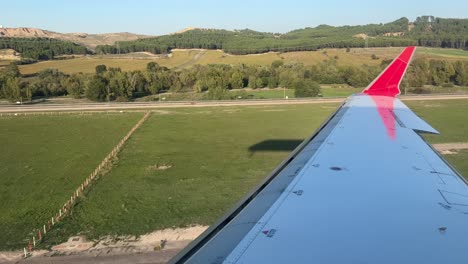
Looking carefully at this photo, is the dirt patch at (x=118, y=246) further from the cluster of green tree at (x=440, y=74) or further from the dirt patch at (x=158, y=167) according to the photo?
the cluster of green tree at (x=440, y=74)

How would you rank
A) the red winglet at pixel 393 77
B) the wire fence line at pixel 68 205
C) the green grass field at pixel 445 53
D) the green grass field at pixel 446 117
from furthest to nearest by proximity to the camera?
the green grass field at pixel 445 53
the green grass field at pixel 446 117
the wire fence line at pixel 68 205
the red winglet at pixel 393 77

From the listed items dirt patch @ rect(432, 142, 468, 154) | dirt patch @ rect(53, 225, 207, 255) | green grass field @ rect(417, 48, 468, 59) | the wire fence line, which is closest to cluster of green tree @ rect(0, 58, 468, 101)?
green grass field @ rect(417, 48, 468, 59)

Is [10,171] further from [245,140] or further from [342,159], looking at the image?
[342,159]

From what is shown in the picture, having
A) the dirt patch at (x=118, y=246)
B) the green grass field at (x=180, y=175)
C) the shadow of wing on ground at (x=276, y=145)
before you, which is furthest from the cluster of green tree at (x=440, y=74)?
the dirt patch at (x=118, y=246)

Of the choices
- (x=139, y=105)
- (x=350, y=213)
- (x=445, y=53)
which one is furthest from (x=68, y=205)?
(x=445, y=53)

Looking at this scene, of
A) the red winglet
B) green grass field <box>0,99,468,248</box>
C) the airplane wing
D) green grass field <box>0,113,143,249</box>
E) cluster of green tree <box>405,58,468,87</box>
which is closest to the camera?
the airplane wing

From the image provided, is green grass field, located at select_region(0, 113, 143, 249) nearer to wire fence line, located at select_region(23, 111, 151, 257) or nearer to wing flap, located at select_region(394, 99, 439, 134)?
wire fence line, located at select_region(23, 111, 151, 257)

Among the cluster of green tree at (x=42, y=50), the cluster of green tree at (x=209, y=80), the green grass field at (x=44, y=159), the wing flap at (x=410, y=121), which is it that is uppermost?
the cluster of green tree at (x=42, y=50)

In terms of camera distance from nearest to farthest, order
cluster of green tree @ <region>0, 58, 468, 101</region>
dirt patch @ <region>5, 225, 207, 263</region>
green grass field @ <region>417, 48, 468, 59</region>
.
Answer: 1. dirt patch @ <region>5, 225, 207, 263</region>
2. cluster of green tree @ <region>0, 58, 468, 101</region>
3. green grass field @ <region>417, 48, 468, 59</region>
